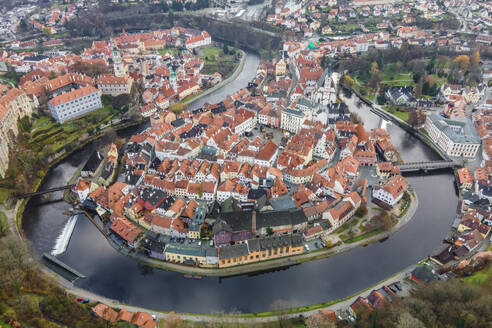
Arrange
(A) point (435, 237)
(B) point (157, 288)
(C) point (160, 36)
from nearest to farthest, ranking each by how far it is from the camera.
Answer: (B) point (157, 288)
(A) point (435, 237)
(C) point (160, 36)

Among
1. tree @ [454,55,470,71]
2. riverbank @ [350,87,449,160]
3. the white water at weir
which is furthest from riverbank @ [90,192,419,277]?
tree @ [454,55,470,71]

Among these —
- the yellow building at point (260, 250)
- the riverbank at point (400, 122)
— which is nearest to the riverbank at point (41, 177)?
the yellow building at point (260, 250)

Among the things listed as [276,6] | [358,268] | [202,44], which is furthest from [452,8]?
[358,268]

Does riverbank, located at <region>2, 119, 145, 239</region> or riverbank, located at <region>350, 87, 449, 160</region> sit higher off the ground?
riverbank, located at <region>350, 87, 449, 160</region>

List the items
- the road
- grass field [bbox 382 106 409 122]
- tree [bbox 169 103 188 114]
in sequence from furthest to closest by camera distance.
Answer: tree [bbox 169 103 188 114], grass field [bbox 382 106 409 122], the road

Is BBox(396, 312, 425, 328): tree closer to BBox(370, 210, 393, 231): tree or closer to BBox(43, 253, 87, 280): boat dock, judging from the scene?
BBox(370, 210, 393, 231): tree

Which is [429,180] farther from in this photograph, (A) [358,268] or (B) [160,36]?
(B) [160,36]
